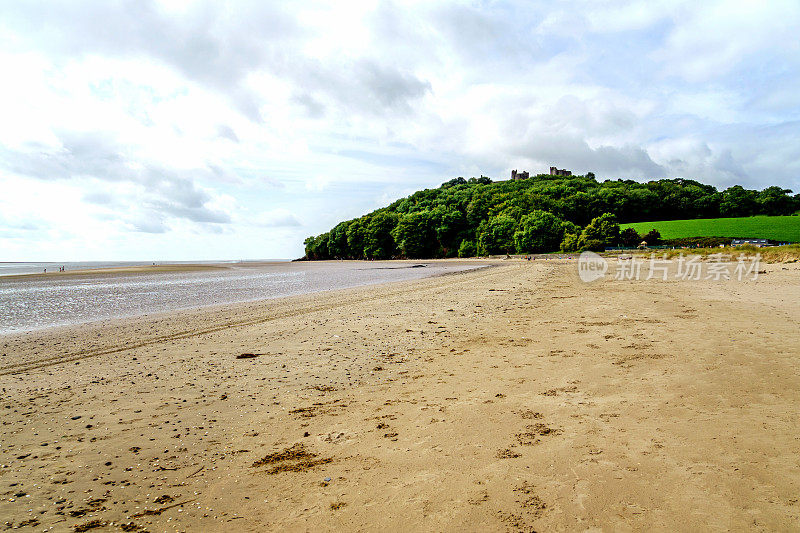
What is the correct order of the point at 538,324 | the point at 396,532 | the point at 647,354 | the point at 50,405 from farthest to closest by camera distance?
the point at 538,324 → the point at 647,354 → the point at 50,405 → the point at 396,532

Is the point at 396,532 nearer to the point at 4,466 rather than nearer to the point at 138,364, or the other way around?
the point at 4,466

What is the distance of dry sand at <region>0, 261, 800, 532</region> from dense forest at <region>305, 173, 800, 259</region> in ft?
284

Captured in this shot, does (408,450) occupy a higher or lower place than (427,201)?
lower

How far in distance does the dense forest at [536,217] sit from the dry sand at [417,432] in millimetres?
86430

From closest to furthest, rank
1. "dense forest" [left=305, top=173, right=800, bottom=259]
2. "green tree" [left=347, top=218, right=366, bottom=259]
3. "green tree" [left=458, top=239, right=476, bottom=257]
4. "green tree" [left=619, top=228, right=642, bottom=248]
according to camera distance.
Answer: "green tree" [left=619, top=228, right=642, bottom=248]
"dense forest" [left=305, top=173, right=800, bottom=259]
"green tree" [left=458, top=239, right=476, bottom=257]
"green tree" [left=347, top=218, right=366, bottom=259]

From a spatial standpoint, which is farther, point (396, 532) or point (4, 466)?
point (4, 466)

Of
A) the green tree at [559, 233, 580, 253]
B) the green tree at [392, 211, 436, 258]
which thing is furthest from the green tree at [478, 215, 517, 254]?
the green tree at [392, 211, 436, 258]

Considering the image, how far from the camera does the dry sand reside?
3467 mm

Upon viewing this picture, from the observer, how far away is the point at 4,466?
14.7 ft

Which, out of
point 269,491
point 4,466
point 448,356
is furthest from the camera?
point 448,356

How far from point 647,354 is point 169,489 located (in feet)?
26.2

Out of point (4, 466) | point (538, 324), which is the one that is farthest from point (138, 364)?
point (538, 324)

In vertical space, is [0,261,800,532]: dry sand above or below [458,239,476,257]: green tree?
below

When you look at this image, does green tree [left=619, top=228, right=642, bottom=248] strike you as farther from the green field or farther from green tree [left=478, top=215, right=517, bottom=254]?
green tree [left=478, top=215, right=517, bottom=254]
